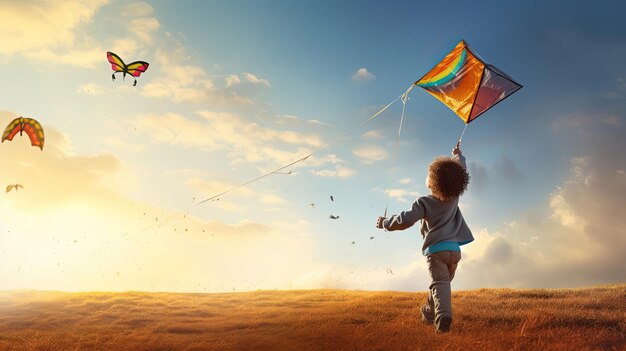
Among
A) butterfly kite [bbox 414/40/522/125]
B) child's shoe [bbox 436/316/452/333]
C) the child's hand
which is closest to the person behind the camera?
child's shoe [bbox 436/316/452/333]

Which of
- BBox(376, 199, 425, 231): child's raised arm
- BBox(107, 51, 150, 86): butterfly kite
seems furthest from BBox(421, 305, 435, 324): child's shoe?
BBox(107, 51, 150, 86): butterfly kite

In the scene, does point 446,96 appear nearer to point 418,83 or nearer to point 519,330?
point 418,83

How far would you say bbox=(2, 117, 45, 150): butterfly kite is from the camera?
1747 centimetres

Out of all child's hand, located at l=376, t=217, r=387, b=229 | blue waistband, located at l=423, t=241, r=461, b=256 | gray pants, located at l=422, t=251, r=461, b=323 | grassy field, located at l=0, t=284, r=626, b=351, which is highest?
child's hand, located at l=376, t=217, r=387, b=229

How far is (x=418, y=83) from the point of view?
1049 cm

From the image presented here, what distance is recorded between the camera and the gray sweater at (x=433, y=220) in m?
7.96

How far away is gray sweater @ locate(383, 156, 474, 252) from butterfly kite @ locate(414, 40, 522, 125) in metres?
2.95

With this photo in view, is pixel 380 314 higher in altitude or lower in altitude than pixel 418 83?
lower

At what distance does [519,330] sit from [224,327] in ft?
17.3

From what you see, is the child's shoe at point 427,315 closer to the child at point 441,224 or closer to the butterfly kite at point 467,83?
the child at point 441,224

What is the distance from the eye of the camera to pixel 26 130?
17.6 m

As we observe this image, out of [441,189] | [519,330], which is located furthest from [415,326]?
[441,189]

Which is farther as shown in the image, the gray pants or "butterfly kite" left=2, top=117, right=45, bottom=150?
"butterfly kite" left=2, top=117, right=45, bottom=150

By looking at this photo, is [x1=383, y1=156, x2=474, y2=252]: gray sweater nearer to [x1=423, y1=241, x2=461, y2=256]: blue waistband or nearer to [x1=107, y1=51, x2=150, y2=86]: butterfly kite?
[x1=423, y1=241, x2=461, y2=256]: blue waistband
